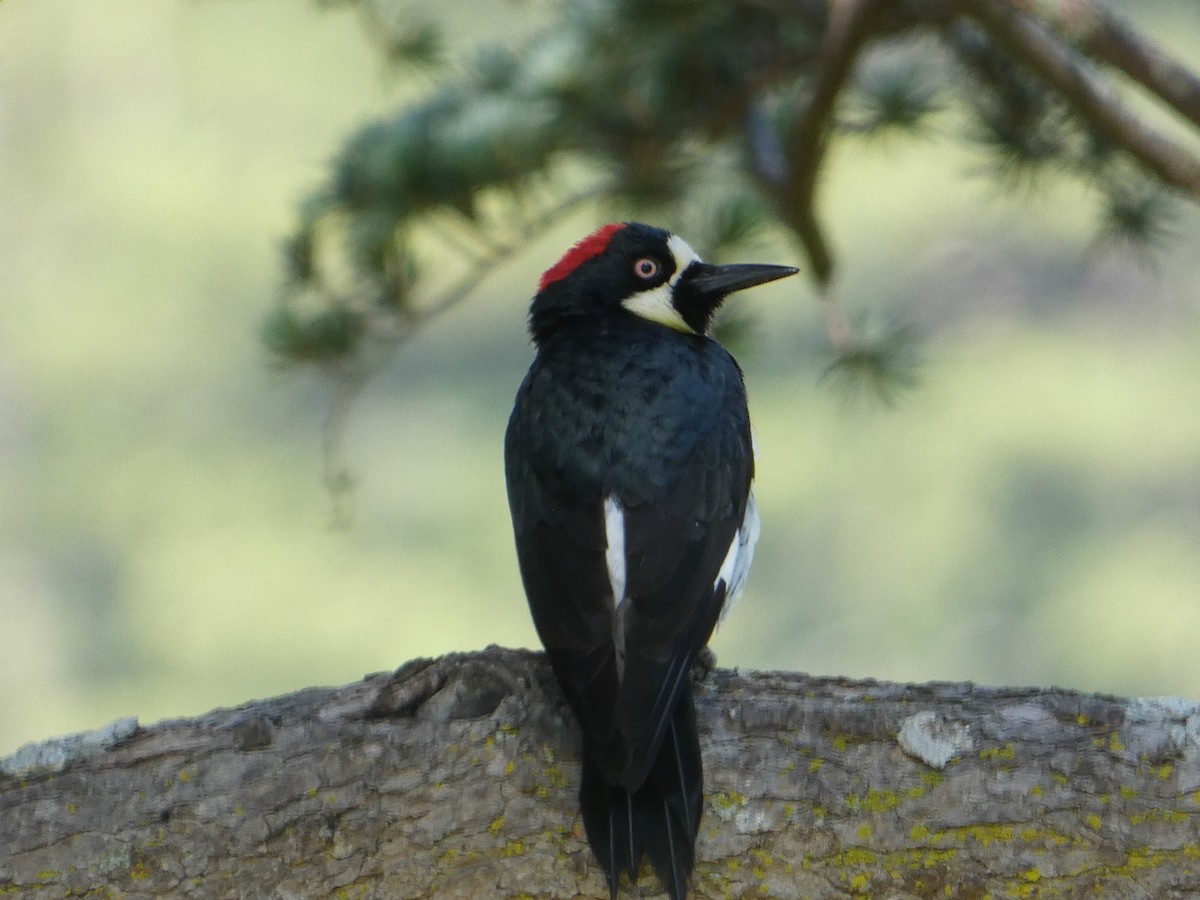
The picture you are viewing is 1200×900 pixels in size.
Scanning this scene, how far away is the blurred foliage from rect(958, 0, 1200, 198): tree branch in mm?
43

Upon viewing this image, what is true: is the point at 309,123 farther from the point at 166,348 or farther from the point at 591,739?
the point at 591,739

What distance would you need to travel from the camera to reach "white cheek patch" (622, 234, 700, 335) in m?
3.88

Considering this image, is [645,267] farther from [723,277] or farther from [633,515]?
[633,515]

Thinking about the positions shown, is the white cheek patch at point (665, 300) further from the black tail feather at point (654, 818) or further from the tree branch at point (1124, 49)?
the black tail feather at point (654, 818)

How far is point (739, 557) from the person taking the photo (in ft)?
11.1

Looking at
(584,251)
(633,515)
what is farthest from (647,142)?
(633,515)

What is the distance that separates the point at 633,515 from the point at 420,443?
30.6 ft

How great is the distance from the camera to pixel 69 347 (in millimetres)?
13195

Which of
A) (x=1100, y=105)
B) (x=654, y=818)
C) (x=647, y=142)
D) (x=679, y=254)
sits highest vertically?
(x=647, y=142)

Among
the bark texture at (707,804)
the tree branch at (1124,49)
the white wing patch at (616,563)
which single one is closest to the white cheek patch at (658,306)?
the white wing patch at (616,563)

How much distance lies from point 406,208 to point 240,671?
7.29 m

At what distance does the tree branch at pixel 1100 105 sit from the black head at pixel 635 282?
84cm

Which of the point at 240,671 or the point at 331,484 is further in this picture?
the point at 240,671

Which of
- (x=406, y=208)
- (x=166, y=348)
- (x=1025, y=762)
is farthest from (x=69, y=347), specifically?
(x=1025, y=762)
